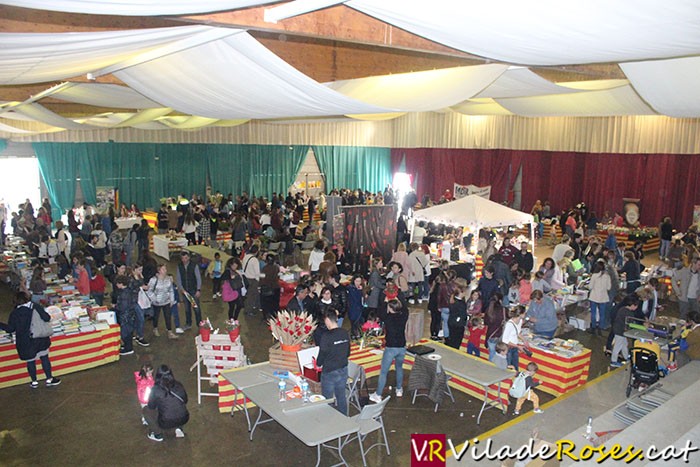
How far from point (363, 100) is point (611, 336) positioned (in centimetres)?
501

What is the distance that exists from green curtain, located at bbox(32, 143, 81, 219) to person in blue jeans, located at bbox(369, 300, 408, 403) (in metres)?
14.4

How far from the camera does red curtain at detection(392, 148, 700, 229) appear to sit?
54.1 feet

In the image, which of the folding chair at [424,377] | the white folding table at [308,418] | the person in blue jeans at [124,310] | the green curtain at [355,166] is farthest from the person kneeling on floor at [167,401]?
the green curtain at [355,166]

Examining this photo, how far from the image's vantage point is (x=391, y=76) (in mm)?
5305

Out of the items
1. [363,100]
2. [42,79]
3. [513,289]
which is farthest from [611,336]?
[42,79]

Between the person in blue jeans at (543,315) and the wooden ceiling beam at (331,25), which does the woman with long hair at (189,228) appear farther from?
the wooden ceiling beam at (331,25)

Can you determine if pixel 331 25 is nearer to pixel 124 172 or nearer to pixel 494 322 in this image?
A: pixel 494 322

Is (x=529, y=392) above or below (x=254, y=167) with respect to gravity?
below

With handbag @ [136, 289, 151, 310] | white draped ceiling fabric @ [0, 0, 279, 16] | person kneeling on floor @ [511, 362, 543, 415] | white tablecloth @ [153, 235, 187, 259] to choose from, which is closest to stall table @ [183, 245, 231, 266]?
white tablecloth @ [153, 235, 187, 259]

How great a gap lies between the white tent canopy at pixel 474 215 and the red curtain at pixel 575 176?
708 cm

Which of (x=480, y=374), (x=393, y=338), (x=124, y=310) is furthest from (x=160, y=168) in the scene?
(x=480, y=374)

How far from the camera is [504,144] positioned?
2070 centimetres

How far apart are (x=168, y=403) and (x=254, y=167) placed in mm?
16759

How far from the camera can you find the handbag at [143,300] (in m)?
7.54
